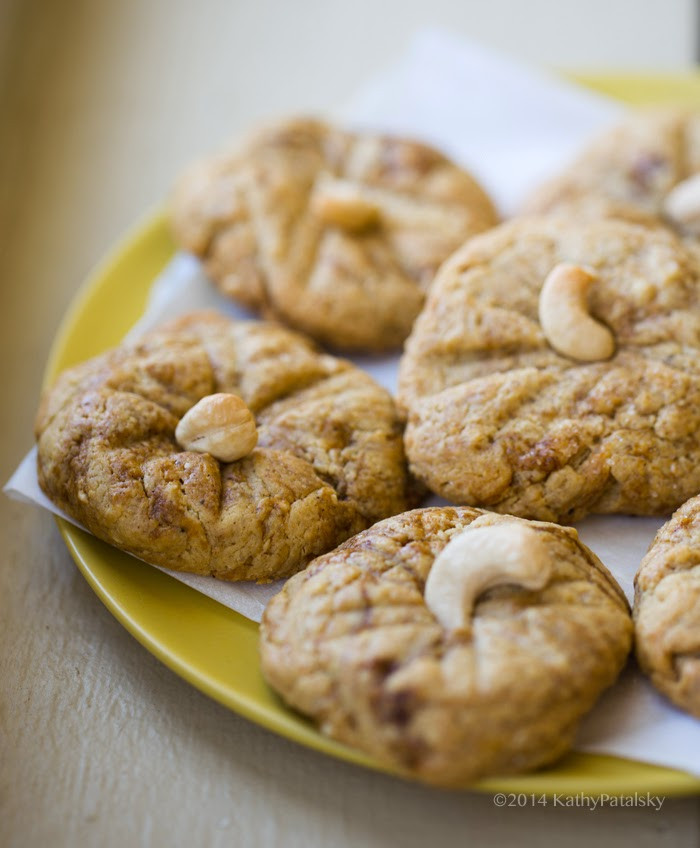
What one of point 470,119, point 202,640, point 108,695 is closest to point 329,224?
point 470,119

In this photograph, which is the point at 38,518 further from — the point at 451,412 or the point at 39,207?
the point at 39,207

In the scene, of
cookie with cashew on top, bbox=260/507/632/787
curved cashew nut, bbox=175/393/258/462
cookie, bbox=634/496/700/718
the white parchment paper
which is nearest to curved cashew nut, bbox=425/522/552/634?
cookie with cashew on top, bbox=260/507/632/787

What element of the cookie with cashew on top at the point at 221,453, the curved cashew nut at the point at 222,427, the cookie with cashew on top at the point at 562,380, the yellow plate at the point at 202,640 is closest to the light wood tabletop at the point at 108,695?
the yellow plate at the point at 202,640

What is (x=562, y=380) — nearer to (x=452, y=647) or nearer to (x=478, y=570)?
(x=478, y=570)

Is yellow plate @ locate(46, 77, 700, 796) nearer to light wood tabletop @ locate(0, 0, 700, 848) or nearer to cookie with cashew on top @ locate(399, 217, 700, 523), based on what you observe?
light wood tabletop @ locate(0, 0, 700, 848)

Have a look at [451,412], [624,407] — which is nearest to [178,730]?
[451,412]

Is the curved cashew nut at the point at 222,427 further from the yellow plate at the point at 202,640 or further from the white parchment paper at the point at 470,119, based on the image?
the white parchment paper at the point at 470,119
